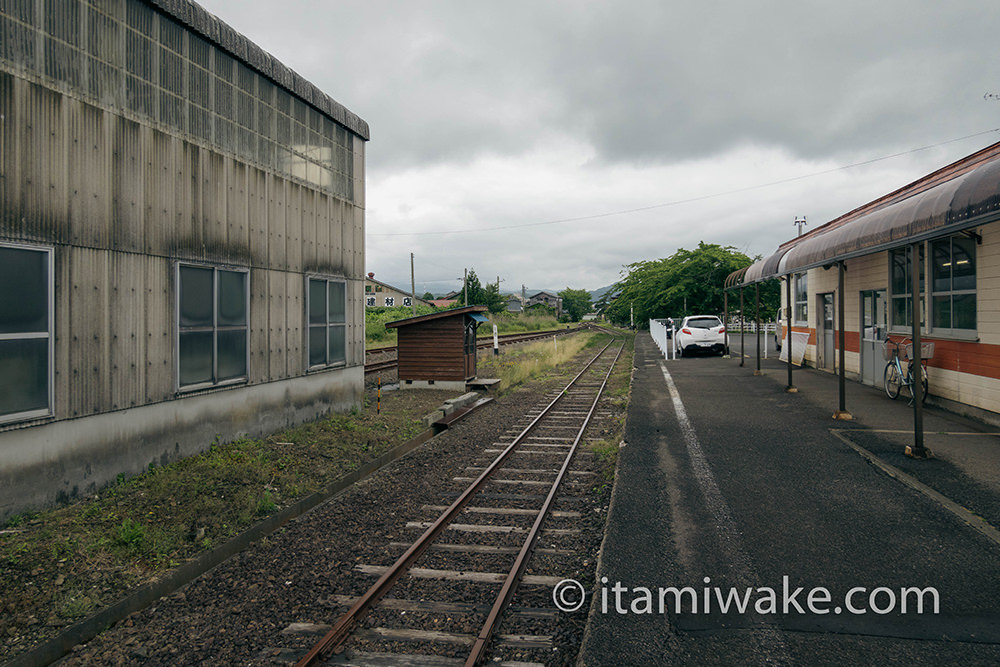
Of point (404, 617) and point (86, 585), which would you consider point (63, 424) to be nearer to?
point (86, 585)

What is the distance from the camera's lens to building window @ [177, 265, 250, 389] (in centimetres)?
760

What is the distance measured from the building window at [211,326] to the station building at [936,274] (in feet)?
29.7

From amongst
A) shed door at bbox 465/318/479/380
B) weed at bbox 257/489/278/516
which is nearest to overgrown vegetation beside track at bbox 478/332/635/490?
shed door at bbox 465/318/479/380

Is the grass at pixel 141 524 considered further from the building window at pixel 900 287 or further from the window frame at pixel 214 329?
the building window at pixel 900 287

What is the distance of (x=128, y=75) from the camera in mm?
6773

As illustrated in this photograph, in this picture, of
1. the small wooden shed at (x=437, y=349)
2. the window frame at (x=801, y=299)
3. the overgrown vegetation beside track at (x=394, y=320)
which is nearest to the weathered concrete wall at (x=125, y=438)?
the small wooden shed at (x=437, y=349)

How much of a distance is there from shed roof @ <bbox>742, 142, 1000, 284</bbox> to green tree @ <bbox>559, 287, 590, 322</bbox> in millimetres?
133478

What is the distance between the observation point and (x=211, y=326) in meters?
8.06

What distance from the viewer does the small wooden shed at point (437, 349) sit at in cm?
1580

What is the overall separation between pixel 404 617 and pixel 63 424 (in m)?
4.19

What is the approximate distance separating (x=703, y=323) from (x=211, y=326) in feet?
66.5

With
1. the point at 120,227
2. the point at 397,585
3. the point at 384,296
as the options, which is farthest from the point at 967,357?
the point at 384,296

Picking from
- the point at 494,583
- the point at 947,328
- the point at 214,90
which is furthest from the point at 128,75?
the point at 947,328

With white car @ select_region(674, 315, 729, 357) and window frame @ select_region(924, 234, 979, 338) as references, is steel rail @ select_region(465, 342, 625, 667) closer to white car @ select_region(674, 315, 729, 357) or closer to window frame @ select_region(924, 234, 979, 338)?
window frame @ select_region(924, 234, 979, 338)
